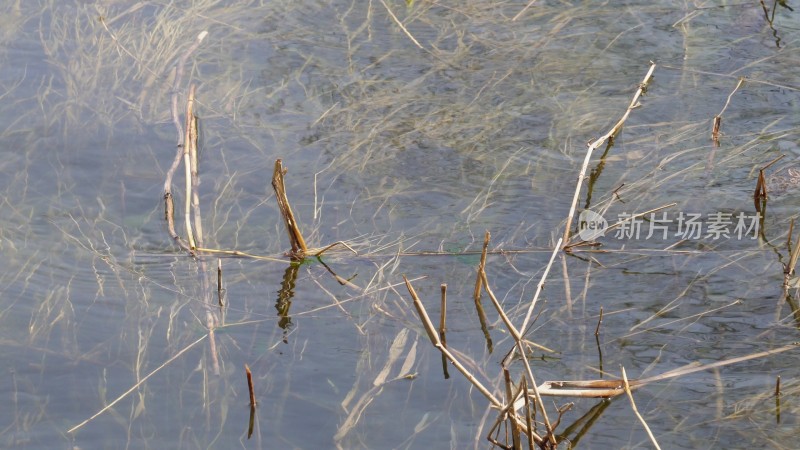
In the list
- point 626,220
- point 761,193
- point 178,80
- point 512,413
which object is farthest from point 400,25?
point 512,413

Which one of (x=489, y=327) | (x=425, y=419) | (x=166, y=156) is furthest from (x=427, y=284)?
(x=166, y=156)

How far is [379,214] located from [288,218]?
0.36m

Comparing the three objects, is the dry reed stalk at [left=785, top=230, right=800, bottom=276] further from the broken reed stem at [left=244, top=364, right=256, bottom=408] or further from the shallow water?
the broken reed stem at [left=244, top=364, right=256, bottom=408]

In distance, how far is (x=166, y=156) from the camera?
3037mm

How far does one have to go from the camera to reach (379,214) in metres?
2.84

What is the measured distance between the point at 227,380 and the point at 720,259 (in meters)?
1.40

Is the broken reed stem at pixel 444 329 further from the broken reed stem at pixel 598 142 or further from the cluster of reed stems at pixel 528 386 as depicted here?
the broken reed stem at pixel 598 142

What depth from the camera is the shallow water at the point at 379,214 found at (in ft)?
7.31

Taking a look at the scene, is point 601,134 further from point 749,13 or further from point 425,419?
point 425,419

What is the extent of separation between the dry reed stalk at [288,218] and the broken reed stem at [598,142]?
748 mm

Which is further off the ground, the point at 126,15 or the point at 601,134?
the point at 126,15

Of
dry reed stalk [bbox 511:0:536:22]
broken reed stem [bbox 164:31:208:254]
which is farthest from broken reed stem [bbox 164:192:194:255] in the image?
dry reed stalk [bbox 511:0:536:22]

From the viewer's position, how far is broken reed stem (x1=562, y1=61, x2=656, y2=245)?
2.69m

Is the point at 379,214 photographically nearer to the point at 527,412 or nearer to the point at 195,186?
the point at 195,186
